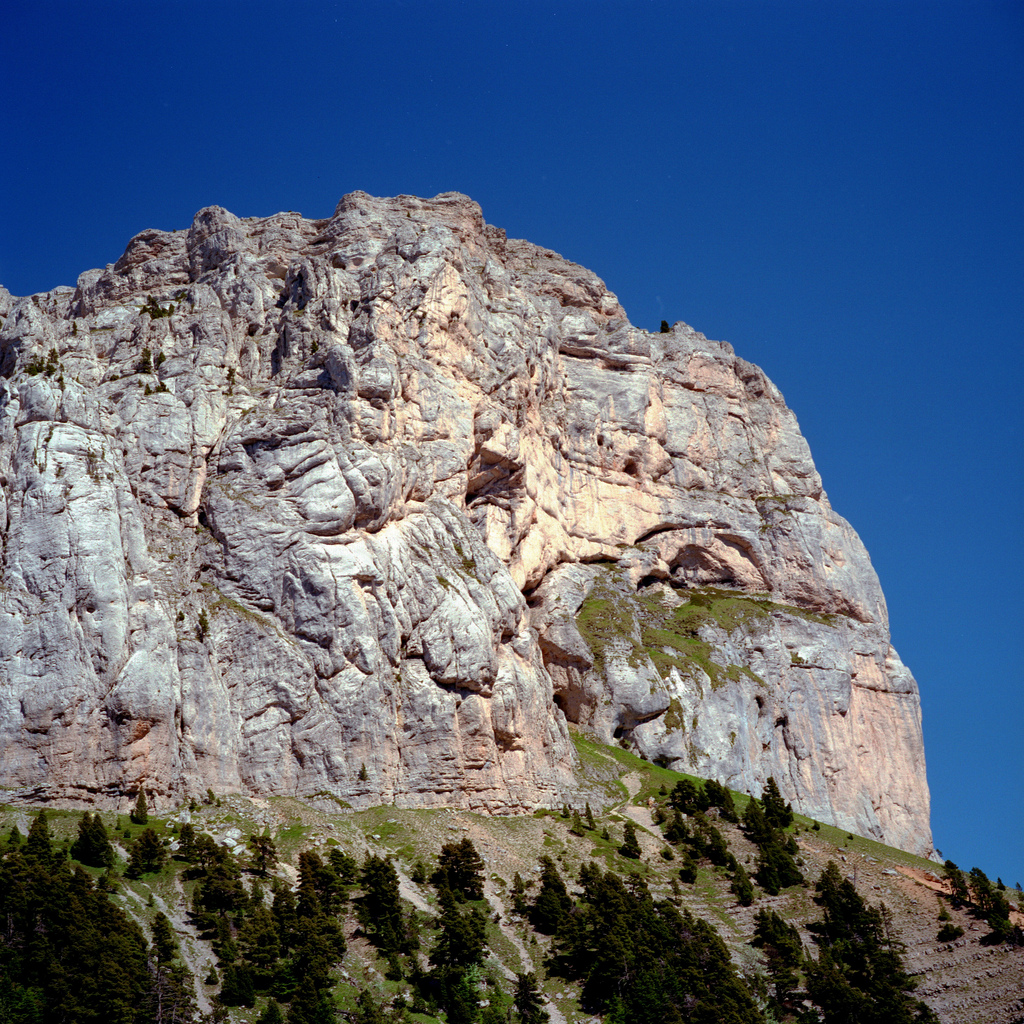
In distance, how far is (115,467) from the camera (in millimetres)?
92938

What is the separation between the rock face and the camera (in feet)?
281

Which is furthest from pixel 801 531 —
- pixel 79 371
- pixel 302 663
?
pixel 79 371

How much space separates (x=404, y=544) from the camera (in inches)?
3957

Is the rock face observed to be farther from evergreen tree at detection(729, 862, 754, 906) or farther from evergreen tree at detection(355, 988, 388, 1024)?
evergreen tree at detection(355, 988, 388, 1024)

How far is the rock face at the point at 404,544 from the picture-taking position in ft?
281

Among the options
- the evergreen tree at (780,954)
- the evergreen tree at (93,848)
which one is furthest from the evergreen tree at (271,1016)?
the evergreen tree at (780,954)

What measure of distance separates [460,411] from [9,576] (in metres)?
44.6

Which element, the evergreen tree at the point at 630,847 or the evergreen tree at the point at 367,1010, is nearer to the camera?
the evergreen tree at the point at 367,1010

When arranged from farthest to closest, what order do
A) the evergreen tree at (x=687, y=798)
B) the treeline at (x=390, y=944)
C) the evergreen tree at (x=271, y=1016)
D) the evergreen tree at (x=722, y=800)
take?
the evergreen tree at (x=687, y=798), the evergreen tree at (x=722, y=800), the evergreen tree at (x=271, y=1016), the treeline at (x=390, y=944)

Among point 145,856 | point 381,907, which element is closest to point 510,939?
point 381,907

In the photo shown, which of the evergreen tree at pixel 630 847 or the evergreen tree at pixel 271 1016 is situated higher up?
the evergreen tree at pixel 630 847

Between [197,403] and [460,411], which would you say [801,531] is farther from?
A: [197,403]

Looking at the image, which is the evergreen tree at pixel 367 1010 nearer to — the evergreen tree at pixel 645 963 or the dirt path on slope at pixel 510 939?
the dirt path on slope at pixel 510 939

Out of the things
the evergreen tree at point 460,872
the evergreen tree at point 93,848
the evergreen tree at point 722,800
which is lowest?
the evergreen tree at point 460,872
